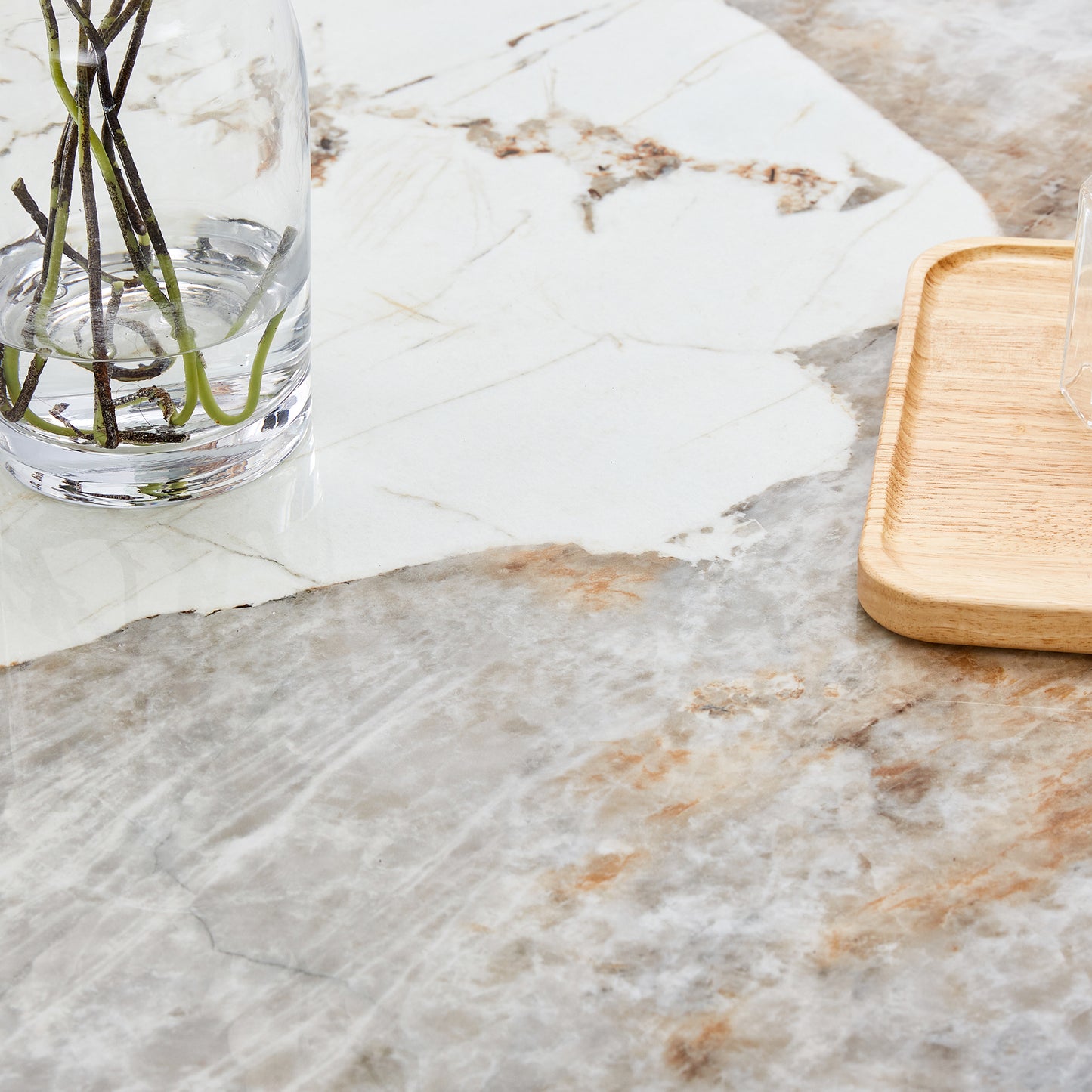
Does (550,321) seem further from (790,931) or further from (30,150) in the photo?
(790,931)

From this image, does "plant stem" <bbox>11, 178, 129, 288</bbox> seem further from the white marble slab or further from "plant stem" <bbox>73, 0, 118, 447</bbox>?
the white marble slab

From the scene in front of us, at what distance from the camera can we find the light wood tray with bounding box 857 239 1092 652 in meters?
0.59

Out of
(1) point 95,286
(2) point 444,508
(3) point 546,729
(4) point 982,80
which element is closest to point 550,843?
(3) point 546,729

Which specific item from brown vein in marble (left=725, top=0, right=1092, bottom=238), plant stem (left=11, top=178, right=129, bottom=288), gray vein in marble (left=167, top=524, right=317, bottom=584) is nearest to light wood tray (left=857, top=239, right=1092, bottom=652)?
brown vein in marble (left=725, top=0, right=1092, bottom=238)

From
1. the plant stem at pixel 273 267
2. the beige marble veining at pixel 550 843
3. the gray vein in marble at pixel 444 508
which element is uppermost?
the plant stem at pixel 273 267

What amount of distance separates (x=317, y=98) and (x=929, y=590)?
2.33ft

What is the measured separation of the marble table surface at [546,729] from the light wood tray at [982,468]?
0.02m

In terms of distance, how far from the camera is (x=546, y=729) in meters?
0.56

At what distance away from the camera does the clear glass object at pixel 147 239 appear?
60 centimetres

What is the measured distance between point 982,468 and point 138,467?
0.41 m

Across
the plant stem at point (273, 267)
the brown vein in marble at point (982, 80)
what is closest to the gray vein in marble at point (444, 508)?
the plant stem at point (273, 267)

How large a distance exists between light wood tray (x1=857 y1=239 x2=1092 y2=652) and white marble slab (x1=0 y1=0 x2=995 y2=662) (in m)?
0.05

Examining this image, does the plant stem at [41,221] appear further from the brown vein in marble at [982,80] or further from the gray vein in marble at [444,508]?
the brown vein in marble at [982,80]

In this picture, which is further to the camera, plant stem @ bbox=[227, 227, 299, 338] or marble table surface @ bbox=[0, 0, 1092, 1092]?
plant stem @ bbox=[227, 227, 299, 338]
